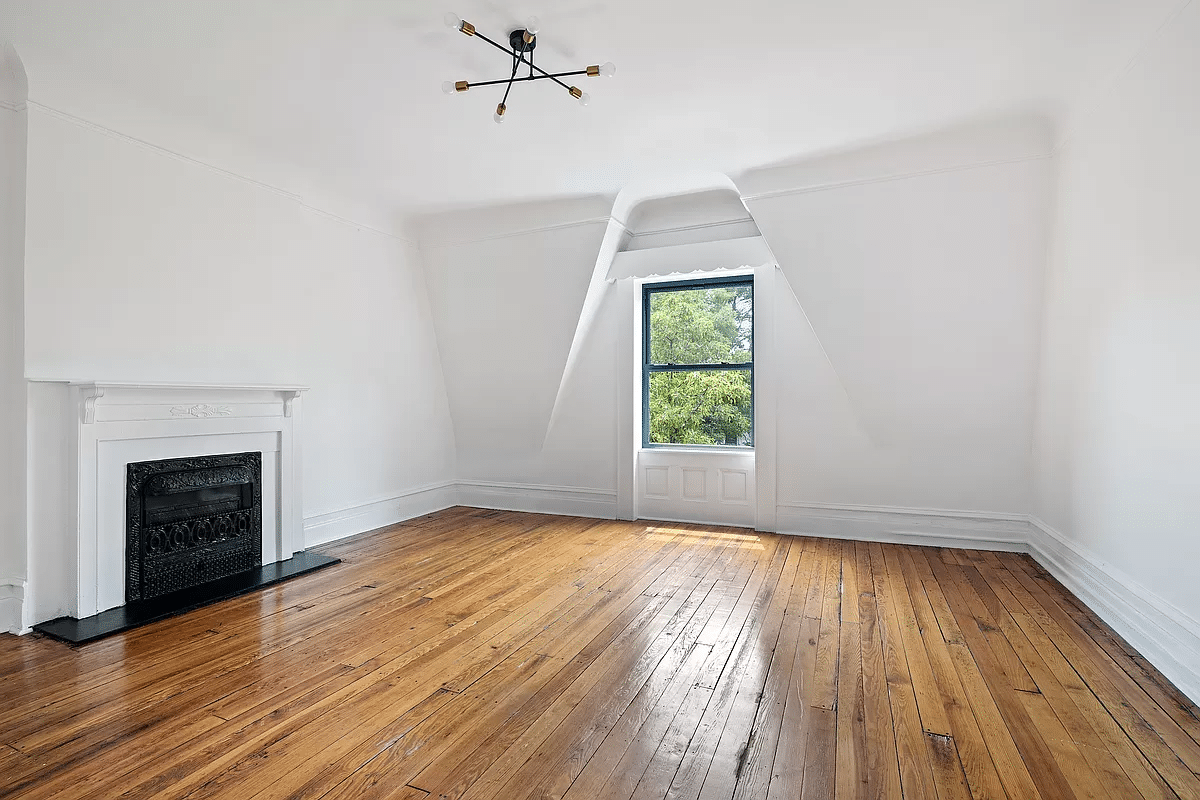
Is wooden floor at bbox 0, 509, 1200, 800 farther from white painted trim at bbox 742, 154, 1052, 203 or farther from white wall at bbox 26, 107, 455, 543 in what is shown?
white painted trim at bbox 742, 154, 1052, 203

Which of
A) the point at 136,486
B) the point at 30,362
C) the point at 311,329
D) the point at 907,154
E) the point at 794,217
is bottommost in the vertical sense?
the point at 136,486

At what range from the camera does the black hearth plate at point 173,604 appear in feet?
9.80

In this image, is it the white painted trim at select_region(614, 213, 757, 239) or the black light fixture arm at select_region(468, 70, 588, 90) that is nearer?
the black light fixture arm at select_region(468, 70, 588, 90)

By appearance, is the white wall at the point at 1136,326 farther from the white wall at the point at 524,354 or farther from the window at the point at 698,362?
the white wall at the point at 524,354

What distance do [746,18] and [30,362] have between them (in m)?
3.79

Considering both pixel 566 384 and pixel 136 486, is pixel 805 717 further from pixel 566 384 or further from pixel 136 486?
pixel 566 384

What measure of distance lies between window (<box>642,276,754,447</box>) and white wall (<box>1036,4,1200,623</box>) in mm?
2362

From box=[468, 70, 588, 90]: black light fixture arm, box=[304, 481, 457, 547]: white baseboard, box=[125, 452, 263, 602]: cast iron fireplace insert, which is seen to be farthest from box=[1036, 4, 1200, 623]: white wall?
box=[304, 481, 457, 547]: white baseboard

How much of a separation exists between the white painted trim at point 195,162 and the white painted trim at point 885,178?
3133 millimetres

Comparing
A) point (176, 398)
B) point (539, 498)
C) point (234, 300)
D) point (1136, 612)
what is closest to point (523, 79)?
point (234, 300)

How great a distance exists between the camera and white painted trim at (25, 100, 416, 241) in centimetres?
315

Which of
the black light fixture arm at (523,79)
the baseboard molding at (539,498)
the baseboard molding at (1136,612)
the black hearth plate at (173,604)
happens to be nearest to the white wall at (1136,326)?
the baseboard molding at (1136,612)

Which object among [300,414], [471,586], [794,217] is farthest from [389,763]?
[794,217]

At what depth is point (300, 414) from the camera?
14.5ft
